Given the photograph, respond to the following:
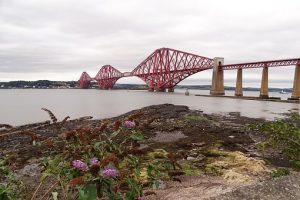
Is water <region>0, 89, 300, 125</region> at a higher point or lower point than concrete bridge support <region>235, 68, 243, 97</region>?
lower

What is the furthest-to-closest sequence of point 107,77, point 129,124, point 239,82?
point 107,77 → point 239,82 → point 129,124

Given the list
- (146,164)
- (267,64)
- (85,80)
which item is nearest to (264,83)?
(267,64)

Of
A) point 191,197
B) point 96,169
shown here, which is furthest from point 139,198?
point 191,197

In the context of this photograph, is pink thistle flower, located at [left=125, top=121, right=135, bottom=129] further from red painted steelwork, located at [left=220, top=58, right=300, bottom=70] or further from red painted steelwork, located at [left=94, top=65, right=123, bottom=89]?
red painted steelwork, located at [left=94, top=65, right=123, bottom=89]

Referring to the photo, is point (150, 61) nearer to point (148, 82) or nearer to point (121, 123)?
point (148, 82)

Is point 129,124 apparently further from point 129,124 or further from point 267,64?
point 267,64

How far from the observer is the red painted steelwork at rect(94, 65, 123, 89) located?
521 feet

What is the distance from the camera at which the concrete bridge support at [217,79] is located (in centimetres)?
10051

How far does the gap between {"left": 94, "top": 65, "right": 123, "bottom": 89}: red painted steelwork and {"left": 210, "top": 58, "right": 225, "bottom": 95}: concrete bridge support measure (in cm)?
5949

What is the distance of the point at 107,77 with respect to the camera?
548 ft

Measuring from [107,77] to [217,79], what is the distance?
253ft

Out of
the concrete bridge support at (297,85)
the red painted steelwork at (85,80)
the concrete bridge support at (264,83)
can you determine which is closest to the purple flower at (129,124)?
the concrete bridge support at (297,85)

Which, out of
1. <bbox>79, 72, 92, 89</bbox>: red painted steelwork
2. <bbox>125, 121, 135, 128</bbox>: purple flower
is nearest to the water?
<bbox>125, 121, 135, 128</bbox>: purple flower

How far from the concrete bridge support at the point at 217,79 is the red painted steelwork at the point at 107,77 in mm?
59489
